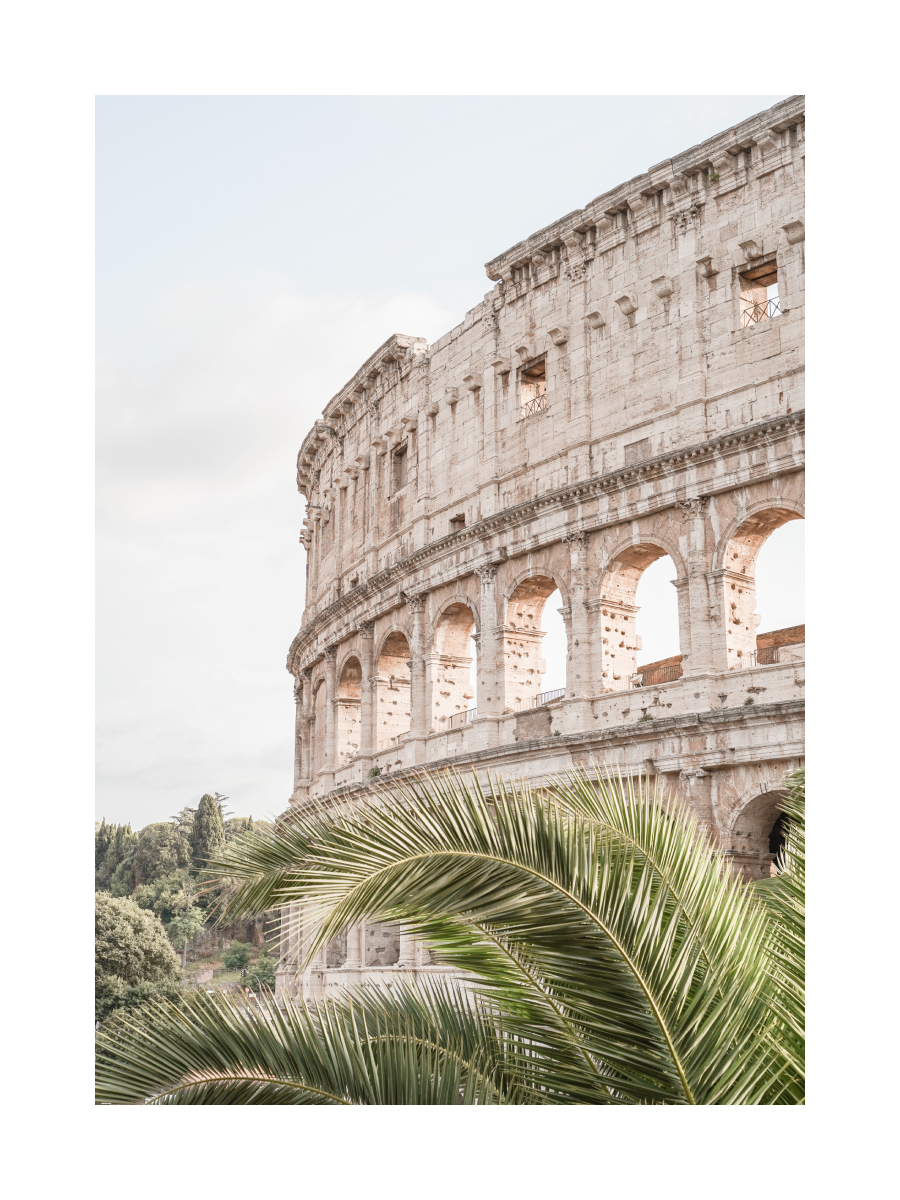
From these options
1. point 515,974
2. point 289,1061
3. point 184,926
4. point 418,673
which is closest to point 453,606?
point 418,673

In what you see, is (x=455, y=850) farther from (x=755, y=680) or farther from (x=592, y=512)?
(x=592, y=512)

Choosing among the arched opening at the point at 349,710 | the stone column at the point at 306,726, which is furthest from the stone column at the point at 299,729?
the arched opening at the point at 349,710

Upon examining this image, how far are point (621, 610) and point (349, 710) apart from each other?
8.81m

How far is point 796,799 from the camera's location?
808cm

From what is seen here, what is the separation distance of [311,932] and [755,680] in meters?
12.6

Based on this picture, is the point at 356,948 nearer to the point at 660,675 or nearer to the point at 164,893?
the point at 660,675

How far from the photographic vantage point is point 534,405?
2164 cm

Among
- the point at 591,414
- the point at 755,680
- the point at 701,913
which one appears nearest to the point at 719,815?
the point at 755,680

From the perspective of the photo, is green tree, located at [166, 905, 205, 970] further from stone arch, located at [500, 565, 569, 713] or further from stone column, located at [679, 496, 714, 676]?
stone column, located at [679, 496, 714, 676]

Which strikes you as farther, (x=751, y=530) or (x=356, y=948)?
(x=356, y=948)

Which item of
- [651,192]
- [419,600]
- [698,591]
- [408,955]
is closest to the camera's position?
[698,591]

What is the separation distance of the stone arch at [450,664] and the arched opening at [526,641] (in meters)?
1.39

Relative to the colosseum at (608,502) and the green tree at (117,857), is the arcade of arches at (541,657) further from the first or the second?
the green tree at (117,857)

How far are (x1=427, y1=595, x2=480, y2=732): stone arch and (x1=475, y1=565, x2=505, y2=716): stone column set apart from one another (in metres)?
1.09
